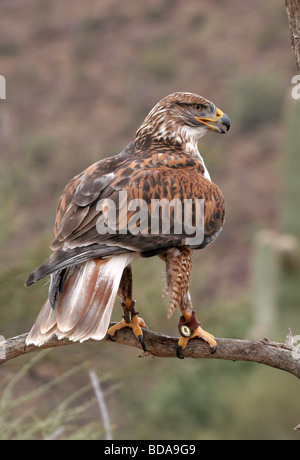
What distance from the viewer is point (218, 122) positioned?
4.87m

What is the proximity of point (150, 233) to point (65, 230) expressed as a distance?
452mm

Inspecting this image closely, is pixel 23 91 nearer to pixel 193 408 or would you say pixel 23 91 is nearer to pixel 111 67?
pixel 111 67

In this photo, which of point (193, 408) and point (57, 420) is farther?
point (193, 408)

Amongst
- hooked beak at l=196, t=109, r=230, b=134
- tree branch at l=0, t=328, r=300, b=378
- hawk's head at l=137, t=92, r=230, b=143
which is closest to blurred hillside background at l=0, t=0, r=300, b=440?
tree branch at l=0, t=328, r=300, b=378

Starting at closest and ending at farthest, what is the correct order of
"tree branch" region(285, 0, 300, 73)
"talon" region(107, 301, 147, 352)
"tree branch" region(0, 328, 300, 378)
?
"tree branch" region(285, 0, 300, 73) → "tree branch" region(0, 328, 300, 378) → "talon" region(107, 301, 147, 352)

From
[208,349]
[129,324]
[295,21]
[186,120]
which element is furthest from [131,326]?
[295,21]

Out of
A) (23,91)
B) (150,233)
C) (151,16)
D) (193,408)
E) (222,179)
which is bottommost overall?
(150,233)

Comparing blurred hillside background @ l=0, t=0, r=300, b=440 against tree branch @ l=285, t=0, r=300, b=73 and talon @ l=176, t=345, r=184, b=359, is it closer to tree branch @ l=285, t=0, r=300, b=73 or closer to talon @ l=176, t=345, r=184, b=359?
talon @ l=176, t=345, r=184, b=359

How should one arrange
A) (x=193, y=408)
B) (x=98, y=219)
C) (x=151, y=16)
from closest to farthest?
(x=98, y=219), (x=193, y=408), (x=151, y=16)

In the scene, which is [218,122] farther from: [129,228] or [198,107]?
[129,228]

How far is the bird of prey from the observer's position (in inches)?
152

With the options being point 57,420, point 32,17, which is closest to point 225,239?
point 32,17

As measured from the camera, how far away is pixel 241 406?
14867 mm

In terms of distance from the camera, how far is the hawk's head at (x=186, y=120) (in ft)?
16.0
